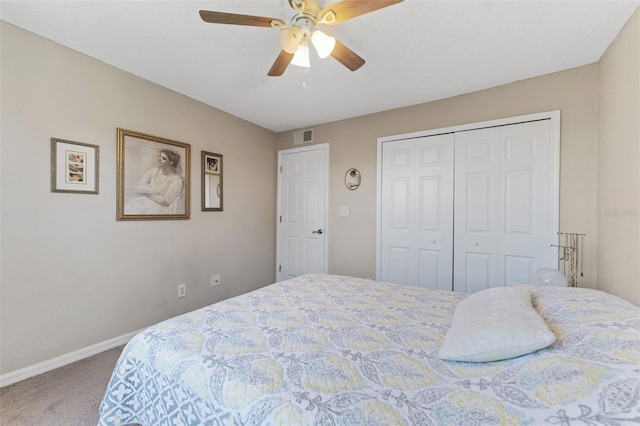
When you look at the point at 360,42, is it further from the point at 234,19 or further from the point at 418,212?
the point at 418,212

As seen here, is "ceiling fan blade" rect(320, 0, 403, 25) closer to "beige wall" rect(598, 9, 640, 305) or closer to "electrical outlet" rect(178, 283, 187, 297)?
"beige wall" rect(598, 9, 640, 305)

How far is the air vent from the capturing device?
12.4 ft

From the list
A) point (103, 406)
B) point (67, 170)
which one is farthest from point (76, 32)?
point (103, 406)

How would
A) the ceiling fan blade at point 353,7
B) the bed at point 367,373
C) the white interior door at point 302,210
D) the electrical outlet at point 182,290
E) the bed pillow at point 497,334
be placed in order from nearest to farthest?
the bed at point 367,373, the bed pillow at point 497,334, the ceiling fan blade at point 353,7, the electrical outlet at point 182,290, the white interior door at point 302,210

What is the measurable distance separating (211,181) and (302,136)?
1.43m

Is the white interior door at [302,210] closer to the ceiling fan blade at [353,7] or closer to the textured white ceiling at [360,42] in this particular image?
the textured white ceiling at [360,42]

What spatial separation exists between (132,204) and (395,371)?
253 centimetres

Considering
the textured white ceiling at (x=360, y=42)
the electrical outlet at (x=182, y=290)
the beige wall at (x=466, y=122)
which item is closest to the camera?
the textured white ceiling at (x=360, y=42)

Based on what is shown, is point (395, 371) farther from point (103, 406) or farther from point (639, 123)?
point (639, 123)

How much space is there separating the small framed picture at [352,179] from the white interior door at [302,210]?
0.31m

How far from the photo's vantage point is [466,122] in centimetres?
272

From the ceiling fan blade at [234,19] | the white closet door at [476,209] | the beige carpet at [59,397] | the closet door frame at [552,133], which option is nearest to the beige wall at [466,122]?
the closet door frame at [552,133]

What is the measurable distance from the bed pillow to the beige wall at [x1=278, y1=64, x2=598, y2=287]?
1735mm

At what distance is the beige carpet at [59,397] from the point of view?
1492mm
